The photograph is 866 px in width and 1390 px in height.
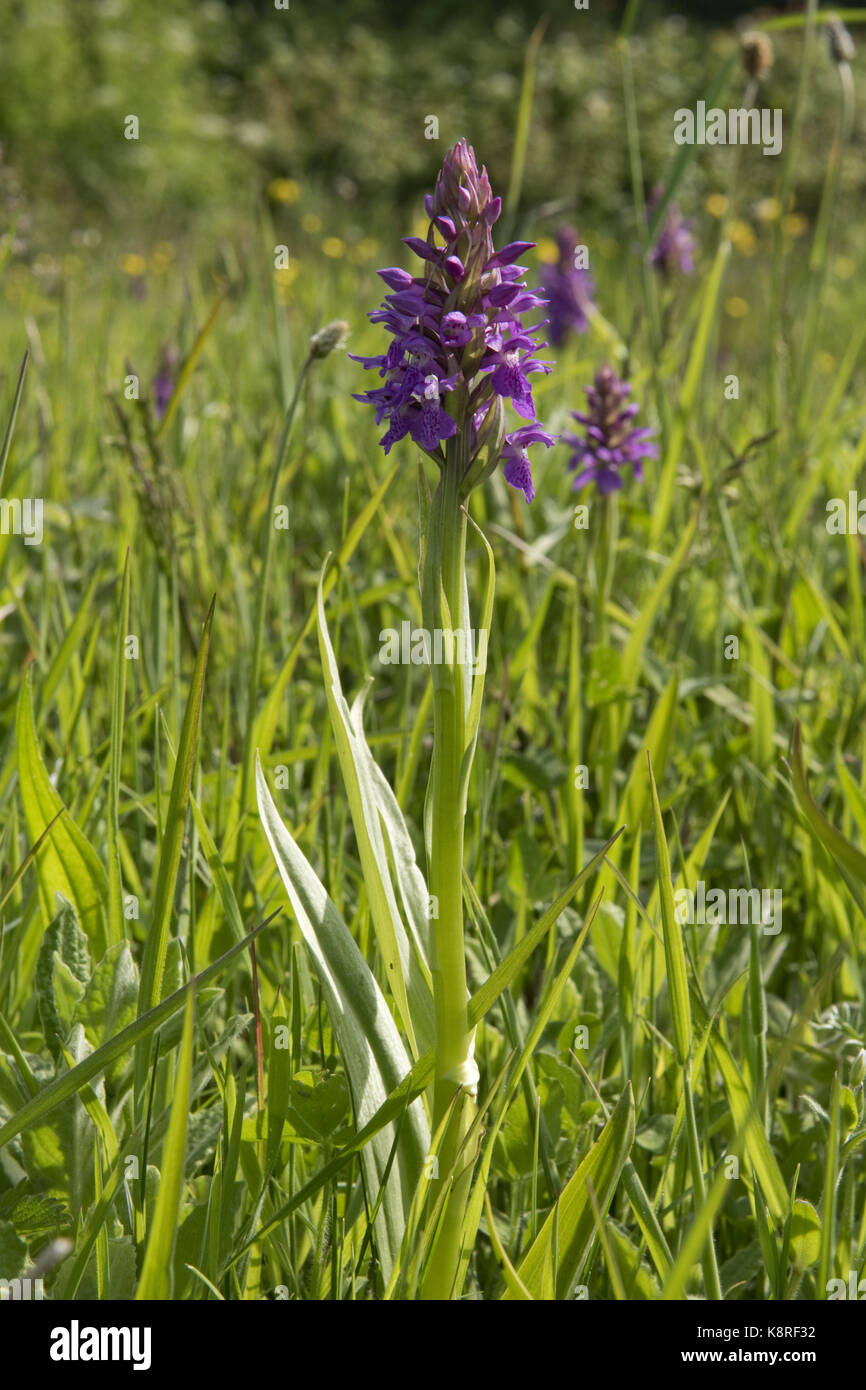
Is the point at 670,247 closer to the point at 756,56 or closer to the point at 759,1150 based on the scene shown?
the point at 756,56

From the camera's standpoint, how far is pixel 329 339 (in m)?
1.24

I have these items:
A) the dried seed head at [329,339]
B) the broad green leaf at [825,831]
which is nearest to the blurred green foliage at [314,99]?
the dried seed head at [329,339]

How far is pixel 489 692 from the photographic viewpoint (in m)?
1.78

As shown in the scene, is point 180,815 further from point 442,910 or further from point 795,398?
point 795,398

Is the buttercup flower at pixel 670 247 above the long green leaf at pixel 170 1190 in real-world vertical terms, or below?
above

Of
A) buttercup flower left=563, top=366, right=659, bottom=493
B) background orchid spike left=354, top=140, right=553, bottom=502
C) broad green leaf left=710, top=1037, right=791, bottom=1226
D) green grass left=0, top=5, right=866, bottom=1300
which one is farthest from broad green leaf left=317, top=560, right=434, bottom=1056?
buttercup flower left=563, top=366, right=659, bottom=493

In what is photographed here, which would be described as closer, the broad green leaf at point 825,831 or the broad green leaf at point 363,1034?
the broad green leaf at point 825,831

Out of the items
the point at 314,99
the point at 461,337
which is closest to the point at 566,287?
the point at 461,337

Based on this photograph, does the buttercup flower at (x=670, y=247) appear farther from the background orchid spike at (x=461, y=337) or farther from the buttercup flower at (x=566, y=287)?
the background orchid spike at (x=461, y=337)

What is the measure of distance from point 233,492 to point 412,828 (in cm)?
143

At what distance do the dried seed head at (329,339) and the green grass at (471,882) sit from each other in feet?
0.35

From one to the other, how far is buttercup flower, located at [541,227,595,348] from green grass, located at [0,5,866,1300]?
0.62 meters

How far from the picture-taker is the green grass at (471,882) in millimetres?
848

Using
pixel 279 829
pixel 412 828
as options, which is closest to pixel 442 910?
pixel 279 829
